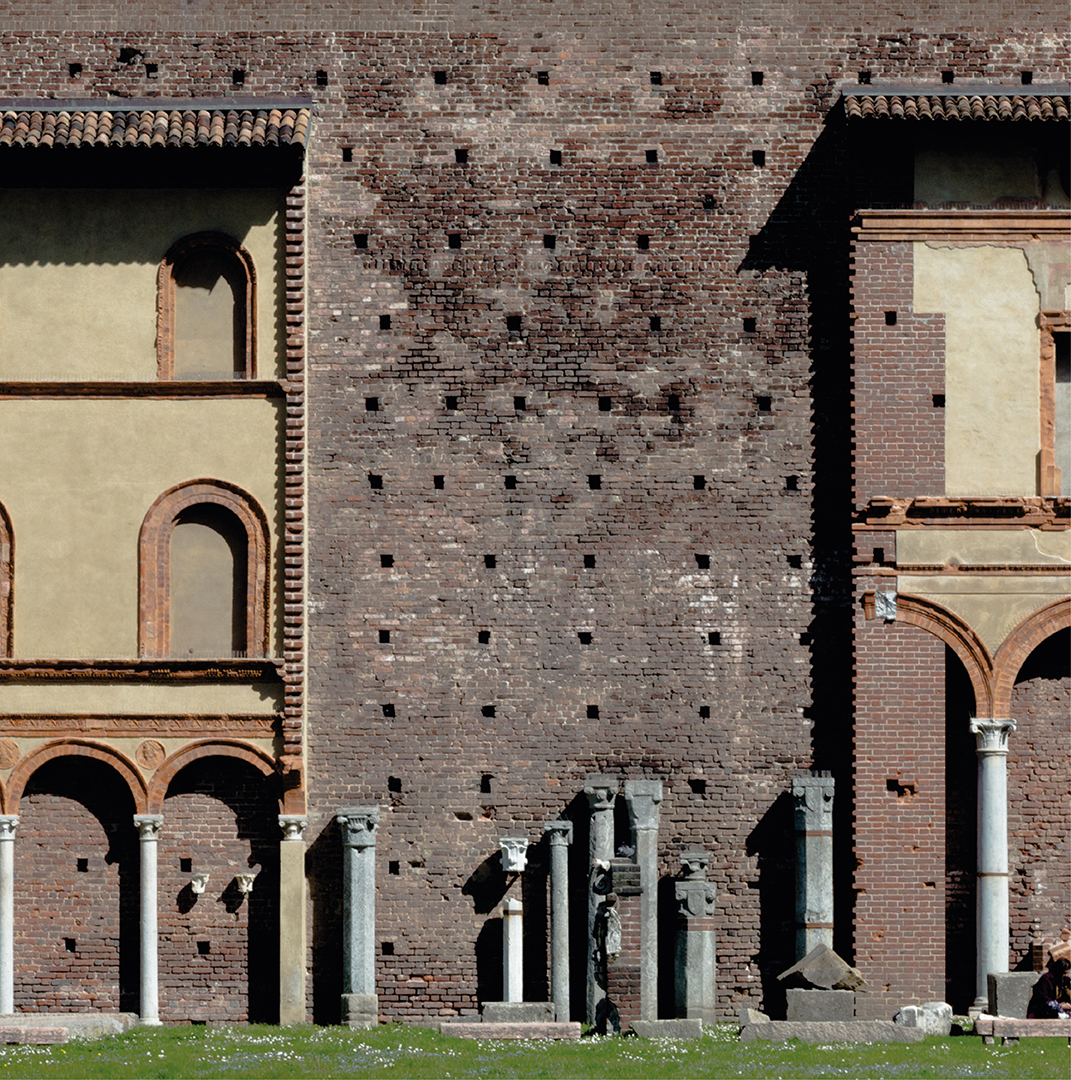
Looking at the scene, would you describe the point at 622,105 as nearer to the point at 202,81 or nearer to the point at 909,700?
the point at 202,81

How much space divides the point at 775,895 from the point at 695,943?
128 centimetres

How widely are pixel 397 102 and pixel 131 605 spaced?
6748 millimetres

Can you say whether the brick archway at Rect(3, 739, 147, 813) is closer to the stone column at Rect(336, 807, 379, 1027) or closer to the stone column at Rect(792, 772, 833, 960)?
the stone column at Rect(336, 807, 379, 1027)

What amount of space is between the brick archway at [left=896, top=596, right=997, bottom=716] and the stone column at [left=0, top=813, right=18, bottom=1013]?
10472 millimetres

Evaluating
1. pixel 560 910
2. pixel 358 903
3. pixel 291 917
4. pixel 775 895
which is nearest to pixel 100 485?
pixel 291 917

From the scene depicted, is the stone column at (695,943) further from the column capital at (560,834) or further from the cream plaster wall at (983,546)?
the cream plaster wall at (983,546)

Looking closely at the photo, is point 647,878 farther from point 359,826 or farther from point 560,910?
point 359,826

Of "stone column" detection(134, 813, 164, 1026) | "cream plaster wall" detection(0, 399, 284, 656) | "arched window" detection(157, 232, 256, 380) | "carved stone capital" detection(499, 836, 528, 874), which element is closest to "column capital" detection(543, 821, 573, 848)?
"carved stone capital" detection(499, 836, 528, 874)

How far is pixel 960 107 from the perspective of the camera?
2320 centimetres

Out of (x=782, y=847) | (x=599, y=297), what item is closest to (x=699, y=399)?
(x=599, y=297)

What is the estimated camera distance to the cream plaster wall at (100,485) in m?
23.2

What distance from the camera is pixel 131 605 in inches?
912

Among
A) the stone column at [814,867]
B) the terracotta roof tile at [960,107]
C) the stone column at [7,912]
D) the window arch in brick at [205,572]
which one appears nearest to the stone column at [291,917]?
the window arch in brick at [205,572]

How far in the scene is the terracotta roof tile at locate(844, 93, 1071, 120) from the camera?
910 inches
